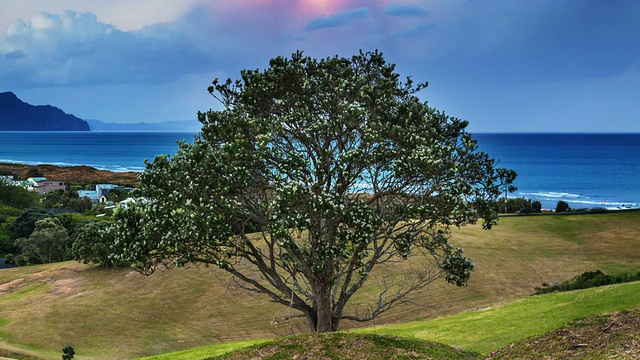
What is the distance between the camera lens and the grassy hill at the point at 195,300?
3762 centimetres

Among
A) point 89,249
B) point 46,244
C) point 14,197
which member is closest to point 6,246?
point 46,244

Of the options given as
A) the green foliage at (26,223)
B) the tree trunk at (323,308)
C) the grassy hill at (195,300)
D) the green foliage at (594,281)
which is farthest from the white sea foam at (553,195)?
the tree trunk at (323,308)

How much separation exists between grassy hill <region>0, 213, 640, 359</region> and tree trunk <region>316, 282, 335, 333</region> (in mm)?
7552

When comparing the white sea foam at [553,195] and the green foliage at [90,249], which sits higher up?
the white sea foam at [553,195]

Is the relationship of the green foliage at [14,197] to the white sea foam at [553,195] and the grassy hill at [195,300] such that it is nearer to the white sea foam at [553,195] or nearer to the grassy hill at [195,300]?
the grassy hill at [195,300]

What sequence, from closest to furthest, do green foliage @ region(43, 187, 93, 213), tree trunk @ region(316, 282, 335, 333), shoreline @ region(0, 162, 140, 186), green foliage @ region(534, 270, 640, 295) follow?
tree trunk @ region(316, 282, 335, 333), green foliage @ region(534, 270, 640, 295), green foliage @ region(43, 187, 93, 213), shoreline @ region(0, 162, 140, 186)

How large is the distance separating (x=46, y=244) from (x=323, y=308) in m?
63.3

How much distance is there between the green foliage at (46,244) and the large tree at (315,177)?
195 feet

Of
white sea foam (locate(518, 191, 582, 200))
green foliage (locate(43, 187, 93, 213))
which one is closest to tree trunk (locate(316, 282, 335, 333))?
green foliage (locate(43, 187, 93, 213))

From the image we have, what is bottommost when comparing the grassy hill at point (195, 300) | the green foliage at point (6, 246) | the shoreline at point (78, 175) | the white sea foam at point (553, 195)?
the grassy hill at point (195, 300)

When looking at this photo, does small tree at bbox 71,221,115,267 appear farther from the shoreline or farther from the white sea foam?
the white sea foam

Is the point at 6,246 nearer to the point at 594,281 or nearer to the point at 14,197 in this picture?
the point at 14,197

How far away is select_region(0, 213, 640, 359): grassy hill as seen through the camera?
123 feet

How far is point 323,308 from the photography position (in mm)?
19797
